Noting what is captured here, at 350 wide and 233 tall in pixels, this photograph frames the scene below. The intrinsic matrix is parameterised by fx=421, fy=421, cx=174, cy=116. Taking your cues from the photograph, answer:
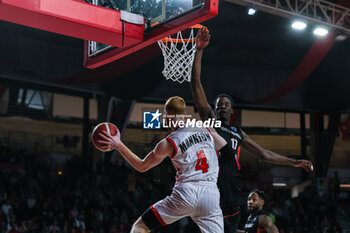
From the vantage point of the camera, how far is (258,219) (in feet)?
18.4

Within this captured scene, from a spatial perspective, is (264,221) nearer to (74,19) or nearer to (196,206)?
(196,206)

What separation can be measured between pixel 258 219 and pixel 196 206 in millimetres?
2323

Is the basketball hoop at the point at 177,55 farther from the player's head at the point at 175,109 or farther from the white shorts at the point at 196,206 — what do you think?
the white shorts at the point at 196,206

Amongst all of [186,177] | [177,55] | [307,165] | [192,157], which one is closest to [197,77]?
[192,157]

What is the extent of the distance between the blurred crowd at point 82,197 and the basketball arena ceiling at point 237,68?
8.48 feet

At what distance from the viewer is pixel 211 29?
14.0 metres

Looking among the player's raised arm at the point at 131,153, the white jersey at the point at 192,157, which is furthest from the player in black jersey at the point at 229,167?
the player's raised arm at the point at 131,153

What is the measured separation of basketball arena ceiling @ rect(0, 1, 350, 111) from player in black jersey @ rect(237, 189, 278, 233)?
8.36 metres

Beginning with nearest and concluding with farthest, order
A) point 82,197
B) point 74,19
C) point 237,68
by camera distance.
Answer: point 74,19 → point 82,197 → point 237,68

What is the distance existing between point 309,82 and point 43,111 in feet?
31.7

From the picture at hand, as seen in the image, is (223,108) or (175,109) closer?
(175,109)

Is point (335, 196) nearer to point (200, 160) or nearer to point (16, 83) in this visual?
point (16, 83)

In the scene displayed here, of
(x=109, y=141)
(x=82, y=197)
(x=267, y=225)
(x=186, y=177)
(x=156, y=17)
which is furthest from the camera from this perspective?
(x=82, y=197)

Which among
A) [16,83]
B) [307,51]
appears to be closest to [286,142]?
[307,51]
